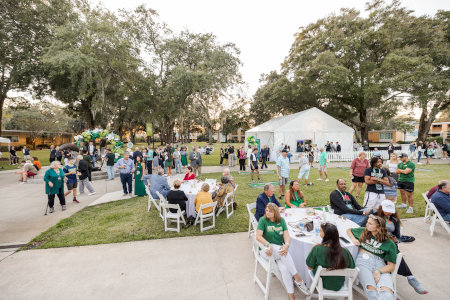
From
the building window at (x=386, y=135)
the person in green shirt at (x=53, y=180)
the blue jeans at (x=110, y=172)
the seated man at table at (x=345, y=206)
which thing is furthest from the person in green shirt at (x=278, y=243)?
the building window at (x=386, y=135)

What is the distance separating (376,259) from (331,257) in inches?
31.3

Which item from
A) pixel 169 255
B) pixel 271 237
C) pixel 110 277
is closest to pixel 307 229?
pixel 271 237

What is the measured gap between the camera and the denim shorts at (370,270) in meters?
2.60

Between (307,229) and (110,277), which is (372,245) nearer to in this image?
(307,229)

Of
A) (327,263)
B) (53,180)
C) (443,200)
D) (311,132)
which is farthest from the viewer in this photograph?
(311,132)

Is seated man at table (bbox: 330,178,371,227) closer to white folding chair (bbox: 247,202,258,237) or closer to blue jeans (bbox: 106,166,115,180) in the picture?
white folding chair (bbox: 247,202,258,237)

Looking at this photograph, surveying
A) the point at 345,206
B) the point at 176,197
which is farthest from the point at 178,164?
the point at 345,206

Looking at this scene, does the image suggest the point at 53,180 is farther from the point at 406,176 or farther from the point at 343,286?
the point at 406,176

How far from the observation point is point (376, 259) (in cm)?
279

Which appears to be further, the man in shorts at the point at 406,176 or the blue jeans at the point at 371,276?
the man in shorts at the point at 406,176

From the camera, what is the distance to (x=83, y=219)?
19.9ft

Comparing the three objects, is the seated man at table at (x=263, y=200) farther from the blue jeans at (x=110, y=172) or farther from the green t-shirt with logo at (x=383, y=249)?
the blue jeans at (x=110, y=172)

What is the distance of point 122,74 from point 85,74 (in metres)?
3.08

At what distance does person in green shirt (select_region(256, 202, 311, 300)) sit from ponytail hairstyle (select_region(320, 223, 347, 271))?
600 millimetres
